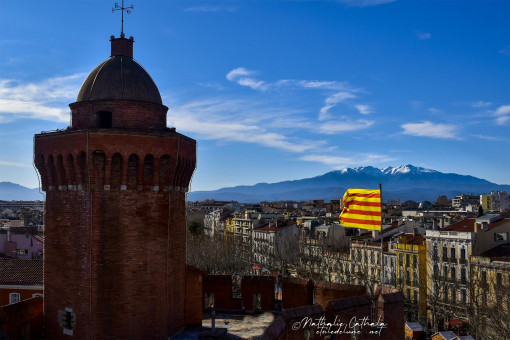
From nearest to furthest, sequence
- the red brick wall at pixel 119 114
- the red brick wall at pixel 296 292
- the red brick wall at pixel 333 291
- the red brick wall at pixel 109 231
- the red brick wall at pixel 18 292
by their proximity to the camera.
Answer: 1. the red brick wall at pixel 109 231
2. the red brick wall at pixel 119 114
3. the red brick wall at pixel 333 291
4. the red brick wall at pixel 296 292
5. the red brick wall at pixel 18 292

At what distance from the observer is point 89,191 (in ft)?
59.3

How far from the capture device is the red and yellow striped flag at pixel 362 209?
23.4 meters

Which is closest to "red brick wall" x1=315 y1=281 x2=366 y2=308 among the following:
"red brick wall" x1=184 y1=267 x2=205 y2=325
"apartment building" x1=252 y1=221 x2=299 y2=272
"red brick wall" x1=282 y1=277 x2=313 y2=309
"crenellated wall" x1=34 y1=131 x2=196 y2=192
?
"red brick wall" x1=282 y1=277 x2=313 y2=309

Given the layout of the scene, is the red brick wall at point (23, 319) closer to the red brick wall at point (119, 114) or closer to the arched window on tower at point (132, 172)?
the arched window on tower at point (132, 172)

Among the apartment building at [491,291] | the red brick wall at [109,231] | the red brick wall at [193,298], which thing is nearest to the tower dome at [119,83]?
the red brick wall at [109,231]

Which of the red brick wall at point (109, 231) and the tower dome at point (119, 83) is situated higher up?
the tower dome at point (119, 83)

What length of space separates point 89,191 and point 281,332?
27.3ft

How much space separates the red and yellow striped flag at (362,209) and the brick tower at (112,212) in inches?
345

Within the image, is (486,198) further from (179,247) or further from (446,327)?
(179,247)

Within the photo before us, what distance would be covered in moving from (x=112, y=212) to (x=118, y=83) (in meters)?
4.93

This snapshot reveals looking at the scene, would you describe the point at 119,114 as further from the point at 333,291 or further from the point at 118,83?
the point at 333,291

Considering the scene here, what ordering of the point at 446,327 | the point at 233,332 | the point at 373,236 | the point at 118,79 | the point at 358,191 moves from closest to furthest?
the point at 118,79, the point at 233,332, the point at 358,191, the point at 446,327, the point at 373,236

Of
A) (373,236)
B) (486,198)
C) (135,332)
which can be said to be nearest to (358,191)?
(135,332)

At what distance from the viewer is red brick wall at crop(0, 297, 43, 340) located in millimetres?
18250
